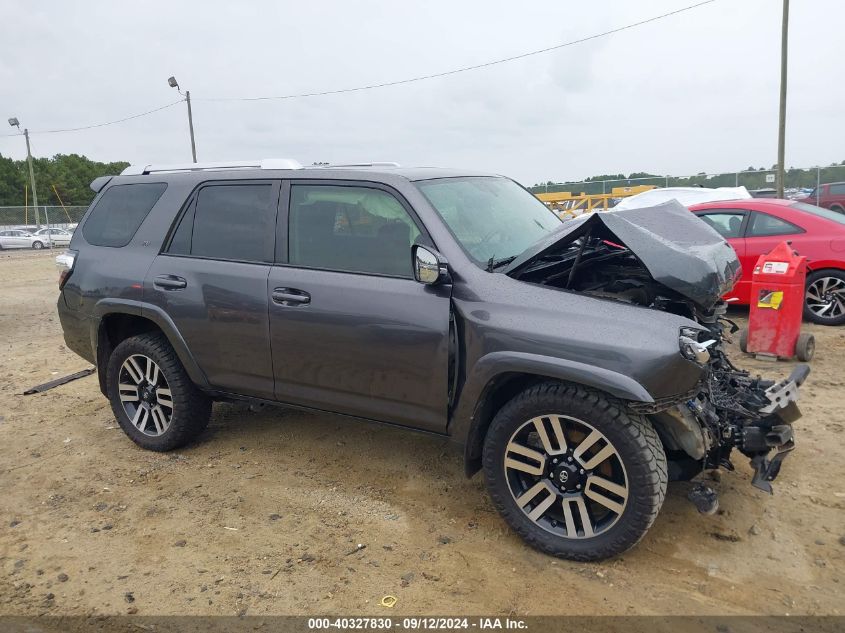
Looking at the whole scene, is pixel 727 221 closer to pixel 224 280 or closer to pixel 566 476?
pixel 566 476

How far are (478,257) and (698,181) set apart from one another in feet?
70.3

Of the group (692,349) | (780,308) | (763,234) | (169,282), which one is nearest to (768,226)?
(763,234)

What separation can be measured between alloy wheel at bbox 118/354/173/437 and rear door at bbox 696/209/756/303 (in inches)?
256

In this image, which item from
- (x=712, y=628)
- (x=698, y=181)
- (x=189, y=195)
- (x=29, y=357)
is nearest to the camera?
(x=712, y=628)

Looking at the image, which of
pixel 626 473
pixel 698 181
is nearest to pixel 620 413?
pixel 626 473

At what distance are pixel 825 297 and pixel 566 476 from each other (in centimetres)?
614

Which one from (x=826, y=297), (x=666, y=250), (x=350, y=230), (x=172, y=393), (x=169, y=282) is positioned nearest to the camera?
(x=666, y=250)

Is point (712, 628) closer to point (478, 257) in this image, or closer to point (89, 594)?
point (478, 257)

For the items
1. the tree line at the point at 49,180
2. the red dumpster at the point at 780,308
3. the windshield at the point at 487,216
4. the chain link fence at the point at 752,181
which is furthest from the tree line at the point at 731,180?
the tree line at the point at 49,180

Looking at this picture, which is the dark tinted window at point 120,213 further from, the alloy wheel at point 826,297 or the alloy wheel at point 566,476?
the alloy wheel at point 826,297

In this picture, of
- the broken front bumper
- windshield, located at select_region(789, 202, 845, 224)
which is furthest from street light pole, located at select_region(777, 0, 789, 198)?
the broken front bumper

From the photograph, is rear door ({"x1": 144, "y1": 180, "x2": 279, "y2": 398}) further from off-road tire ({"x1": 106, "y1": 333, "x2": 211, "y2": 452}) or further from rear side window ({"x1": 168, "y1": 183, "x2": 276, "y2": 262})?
off-road tire ({"x1": 106, "y1": 333, "x2": 211, "y2": 452})

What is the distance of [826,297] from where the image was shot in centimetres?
755

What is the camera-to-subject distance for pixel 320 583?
297 centimetres
